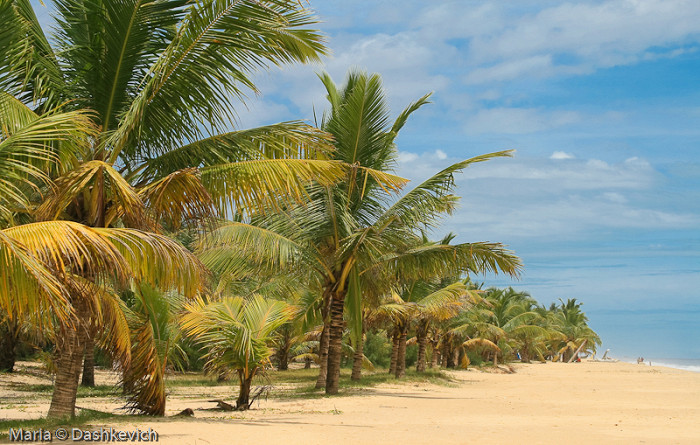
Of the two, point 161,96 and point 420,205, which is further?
point 420,205

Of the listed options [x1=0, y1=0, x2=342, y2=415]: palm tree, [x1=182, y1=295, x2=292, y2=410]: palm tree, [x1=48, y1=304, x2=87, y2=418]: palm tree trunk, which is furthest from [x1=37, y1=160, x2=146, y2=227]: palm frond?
[x1=182, y1=295, x2=292, y2=410]: palm tree

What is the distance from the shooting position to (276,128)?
340 inches

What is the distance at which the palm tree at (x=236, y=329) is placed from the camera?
10953mm

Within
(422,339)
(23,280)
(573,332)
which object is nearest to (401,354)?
(422,339)

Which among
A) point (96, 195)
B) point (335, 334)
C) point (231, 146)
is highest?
point (231, 146)

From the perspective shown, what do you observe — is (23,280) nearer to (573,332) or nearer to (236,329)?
(236,329)

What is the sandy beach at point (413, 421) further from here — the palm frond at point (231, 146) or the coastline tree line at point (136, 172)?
the palm frond at point (231, 146)

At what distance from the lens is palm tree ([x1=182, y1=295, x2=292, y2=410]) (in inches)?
431

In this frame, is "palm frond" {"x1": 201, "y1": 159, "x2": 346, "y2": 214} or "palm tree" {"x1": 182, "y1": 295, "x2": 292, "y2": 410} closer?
"palm frond" {"x1": 201, "y1": 159, "x2": 346, "y2": 214}

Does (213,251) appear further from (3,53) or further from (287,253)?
(3,53)

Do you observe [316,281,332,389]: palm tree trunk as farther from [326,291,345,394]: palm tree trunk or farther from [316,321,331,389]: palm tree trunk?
[326,291,345,394]: palm tree trunk

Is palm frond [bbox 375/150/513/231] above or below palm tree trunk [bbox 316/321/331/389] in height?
above

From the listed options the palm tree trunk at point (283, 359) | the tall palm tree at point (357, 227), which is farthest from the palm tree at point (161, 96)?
the palm tree trunk at point (283, 359)

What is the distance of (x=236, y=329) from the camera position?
10984 millimetres
